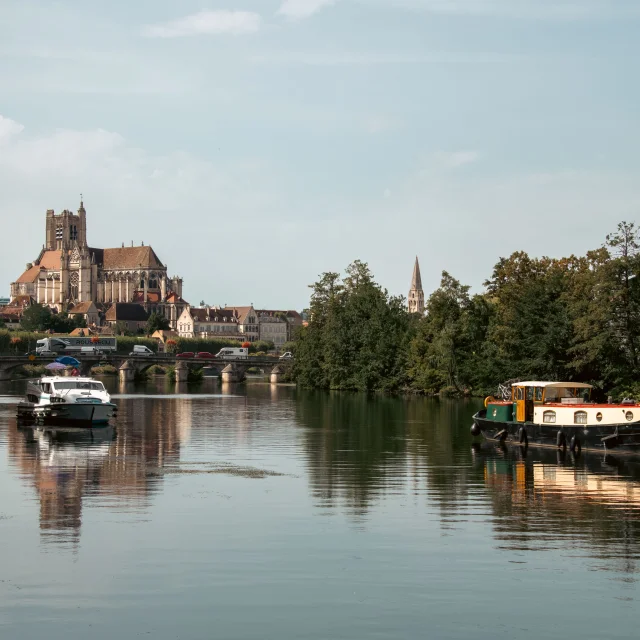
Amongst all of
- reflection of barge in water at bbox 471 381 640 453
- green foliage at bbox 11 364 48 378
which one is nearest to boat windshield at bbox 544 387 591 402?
reflection of barge in water at bbox 471 381 640 453

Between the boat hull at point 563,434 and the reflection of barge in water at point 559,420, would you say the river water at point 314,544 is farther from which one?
the reflection of barge in water at point 559,420

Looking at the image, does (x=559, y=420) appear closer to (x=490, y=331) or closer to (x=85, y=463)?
(x=85, y=463)

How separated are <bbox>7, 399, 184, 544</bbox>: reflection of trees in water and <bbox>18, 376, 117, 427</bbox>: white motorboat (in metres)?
0.75

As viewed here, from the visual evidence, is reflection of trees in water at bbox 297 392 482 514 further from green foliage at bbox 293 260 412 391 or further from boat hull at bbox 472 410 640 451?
green foliage at bbox 293 260 412 391

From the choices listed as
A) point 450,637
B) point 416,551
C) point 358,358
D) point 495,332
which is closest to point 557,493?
point 416,551

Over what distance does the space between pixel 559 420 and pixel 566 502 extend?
2099 cm

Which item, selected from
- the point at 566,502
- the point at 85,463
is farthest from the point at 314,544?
the point at 85,463

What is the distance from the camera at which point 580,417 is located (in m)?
57.1

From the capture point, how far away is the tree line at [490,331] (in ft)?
278

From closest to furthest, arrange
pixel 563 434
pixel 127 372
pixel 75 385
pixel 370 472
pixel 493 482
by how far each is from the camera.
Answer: pixel 493 482
pixel 370 472
pixel 563 434
pixel 75 385
pixel 127 372

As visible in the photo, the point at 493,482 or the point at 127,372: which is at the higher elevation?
the point at 127,372

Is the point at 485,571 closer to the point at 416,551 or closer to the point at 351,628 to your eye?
the point at 416,551

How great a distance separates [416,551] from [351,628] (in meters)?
7.21

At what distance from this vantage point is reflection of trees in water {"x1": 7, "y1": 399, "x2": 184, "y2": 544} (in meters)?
35.1
